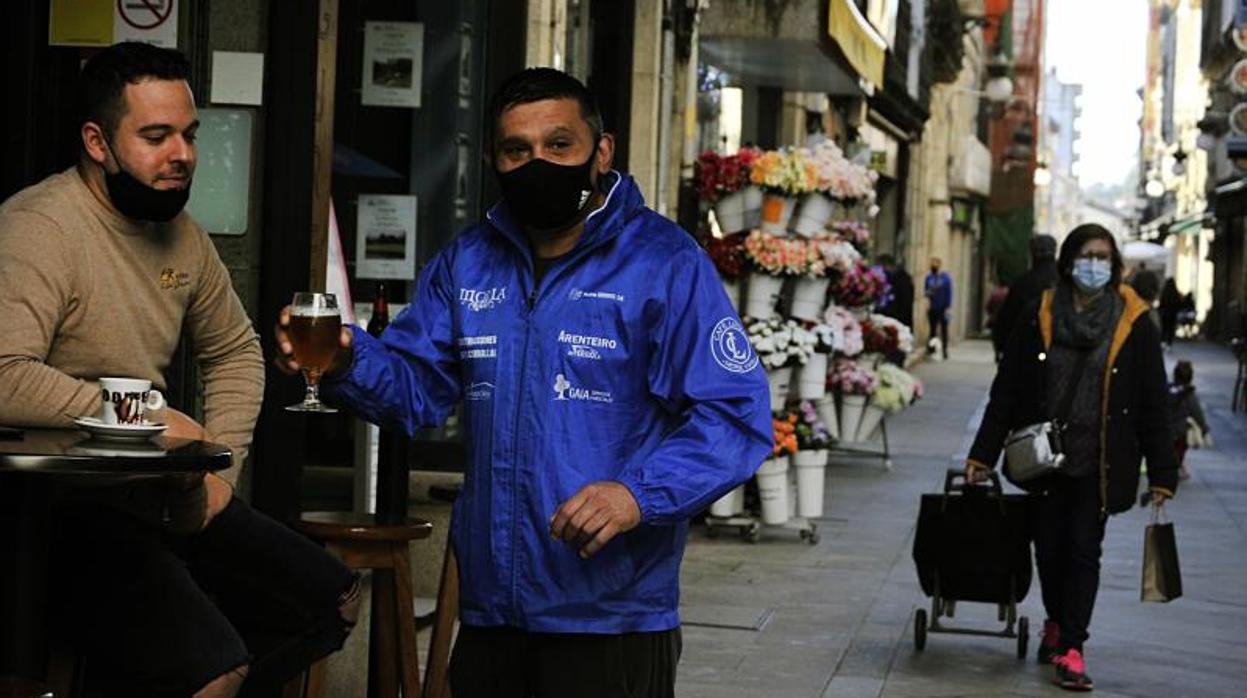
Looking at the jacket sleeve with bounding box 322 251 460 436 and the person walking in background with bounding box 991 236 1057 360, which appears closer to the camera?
the jacket sleeve with bounding box 322 251 460 436

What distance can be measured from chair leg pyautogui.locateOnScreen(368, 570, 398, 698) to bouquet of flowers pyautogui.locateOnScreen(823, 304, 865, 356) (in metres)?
8.88

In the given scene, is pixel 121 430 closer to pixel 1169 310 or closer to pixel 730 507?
pixel 730 507

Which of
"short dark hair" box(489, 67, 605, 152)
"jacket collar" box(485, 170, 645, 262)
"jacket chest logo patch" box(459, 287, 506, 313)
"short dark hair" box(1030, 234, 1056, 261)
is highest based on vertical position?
"short dark hair" box(1030, 234, 1056, 261)

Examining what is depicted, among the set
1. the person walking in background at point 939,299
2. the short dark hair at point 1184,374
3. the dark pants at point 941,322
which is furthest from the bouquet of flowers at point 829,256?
the dark pants at point 941,322

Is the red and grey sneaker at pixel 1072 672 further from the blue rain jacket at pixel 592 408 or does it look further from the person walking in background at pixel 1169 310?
the person walking in background at pixel 1169 310

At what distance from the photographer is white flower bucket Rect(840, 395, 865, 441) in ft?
57.7

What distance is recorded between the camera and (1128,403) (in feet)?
31.3

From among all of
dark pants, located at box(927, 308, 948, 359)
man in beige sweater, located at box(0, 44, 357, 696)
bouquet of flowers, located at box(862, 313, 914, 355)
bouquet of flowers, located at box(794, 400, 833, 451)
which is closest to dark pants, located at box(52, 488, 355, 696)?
man in beige sweater, located at box(0, 44, 357, 696)

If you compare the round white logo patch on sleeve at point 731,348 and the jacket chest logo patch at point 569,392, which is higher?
the round white logo patch on sleeve at point 731,348

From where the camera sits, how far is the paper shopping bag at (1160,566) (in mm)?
9531

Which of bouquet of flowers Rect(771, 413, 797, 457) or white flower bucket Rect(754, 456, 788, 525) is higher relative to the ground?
bouquet of flowers Rect(771, 413, 797, 457)

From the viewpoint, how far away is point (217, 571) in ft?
18.0

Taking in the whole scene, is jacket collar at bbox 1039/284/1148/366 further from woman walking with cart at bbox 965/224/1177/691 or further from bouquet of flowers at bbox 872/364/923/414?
bouquet of flowers at bbox 872/364/923/414

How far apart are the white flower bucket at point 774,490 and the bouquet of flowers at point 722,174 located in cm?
165
